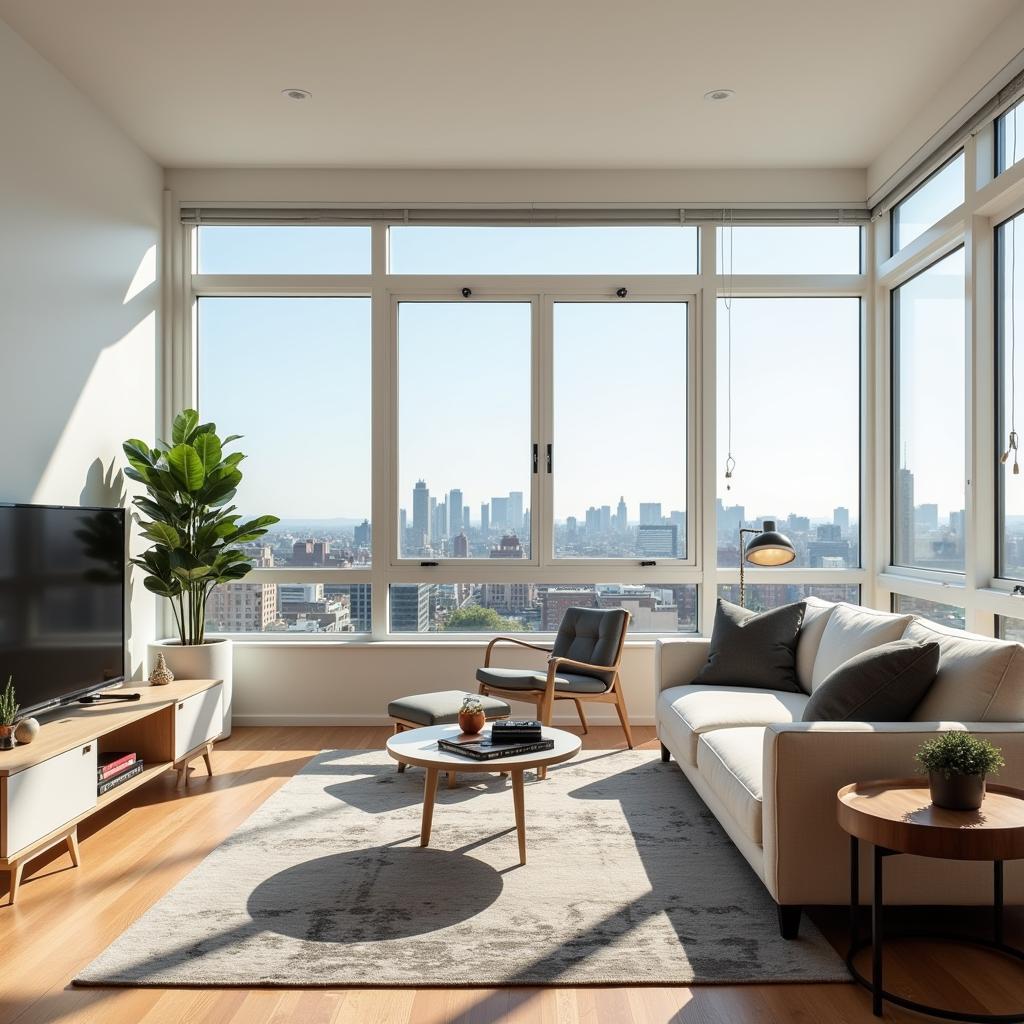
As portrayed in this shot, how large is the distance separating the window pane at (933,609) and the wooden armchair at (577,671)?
1533 mm

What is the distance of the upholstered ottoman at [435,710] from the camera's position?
14.4ft

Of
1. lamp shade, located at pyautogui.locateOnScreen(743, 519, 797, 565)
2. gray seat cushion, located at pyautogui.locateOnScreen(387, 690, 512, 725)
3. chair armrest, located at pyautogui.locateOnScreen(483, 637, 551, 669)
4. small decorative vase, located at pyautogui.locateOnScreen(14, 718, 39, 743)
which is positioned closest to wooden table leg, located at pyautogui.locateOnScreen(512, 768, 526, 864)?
gray seat cushion, located at pyautogui.locateOnScreen(387, 690, 512, 725)

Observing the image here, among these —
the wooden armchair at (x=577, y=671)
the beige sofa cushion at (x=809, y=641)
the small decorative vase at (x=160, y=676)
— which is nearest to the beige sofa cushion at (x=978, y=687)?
the beige sofa cushion at (x=809, y=641)

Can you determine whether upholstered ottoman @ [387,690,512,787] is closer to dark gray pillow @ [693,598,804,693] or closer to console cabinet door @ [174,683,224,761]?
console cabinet door @ [174,683,224,761]

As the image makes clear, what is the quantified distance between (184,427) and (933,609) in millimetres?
4207

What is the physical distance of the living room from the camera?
108 inches

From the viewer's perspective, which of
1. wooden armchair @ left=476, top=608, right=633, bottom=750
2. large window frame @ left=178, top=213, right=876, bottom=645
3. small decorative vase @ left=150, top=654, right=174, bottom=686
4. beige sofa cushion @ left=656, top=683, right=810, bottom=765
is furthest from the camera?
large window frame @ left=178, top=213, right=876, bottom=645

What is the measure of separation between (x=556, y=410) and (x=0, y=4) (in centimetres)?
352

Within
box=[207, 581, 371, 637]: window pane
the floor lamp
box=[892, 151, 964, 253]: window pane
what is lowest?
box=[207, 581, 371, 637]: window pane

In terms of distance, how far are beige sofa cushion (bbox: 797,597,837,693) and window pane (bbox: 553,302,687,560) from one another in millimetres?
1560

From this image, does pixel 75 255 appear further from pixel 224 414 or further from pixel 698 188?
pixel 698 188

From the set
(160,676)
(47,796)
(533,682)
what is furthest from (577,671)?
(47,796)

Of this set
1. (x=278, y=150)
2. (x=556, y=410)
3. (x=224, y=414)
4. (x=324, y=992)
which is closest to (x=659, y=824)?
(x=324, y=992)

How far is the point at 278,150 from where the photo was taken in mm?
5594
